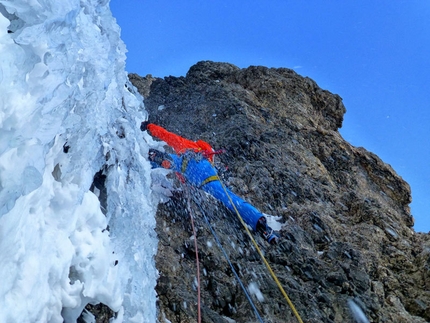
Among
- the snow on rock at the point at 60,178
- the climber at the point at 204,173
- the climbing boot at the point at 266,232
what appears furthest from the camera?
the climber at the point at 204,173

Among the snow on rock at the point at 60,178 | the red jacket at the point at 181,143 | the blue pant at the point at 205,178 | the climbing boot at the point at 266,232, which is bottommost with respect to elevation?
the snow on rock at the point at 60,178

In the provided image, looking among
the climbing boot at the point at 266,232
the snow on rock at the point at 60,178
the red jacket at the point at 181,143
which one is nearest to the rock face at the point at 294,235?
the climbing boot at the point at 266,232

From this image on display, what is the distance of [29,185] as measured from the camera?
7.91 feet

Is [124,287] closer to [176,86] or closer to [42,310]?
[42,310]

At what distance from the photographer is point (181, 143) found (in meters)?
9.85

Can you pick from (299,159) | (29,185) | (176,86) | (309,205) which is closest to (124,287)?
(29,185)

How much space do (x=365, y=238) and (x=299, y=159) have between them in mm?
4789

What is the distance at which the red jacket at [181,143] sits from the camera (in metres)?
8.92

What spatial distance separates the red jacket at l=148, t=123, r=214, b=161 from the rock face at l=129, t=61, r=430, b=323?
104 cm

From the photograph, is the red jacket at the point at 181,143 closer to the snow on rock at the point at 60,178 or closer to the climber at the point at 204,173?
the climber at the point at 204,173

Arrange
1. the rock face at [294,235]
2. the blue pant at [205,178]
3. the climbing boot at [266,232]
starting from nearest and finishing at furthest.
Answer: the rock face at [294,235]
the climbing boot at [266,232]
the blue pant at [205,178]

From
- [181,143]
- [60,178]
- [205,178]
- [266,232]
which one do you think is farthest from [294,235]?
[60,178]

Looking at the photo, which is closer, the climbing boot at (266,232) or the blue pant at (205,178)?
the climbing boot at (266,232)

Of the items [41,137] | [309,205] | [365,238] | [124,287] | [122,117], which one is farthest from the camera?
[309,205]
